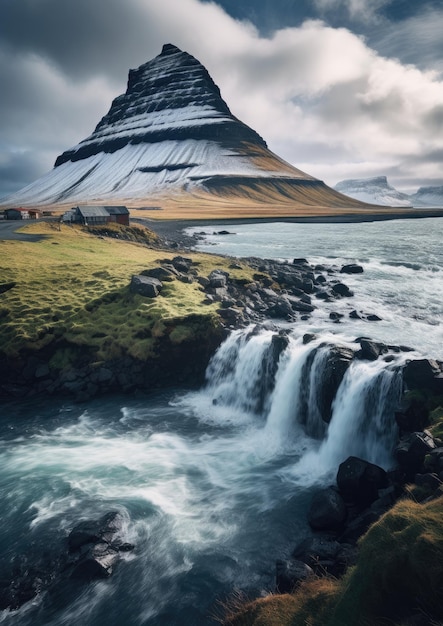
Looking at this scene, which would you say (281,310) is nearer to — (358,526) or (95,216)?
(358,526)

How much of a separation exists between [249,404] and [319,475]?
7632mm

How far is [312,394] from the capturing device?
74.6 feet

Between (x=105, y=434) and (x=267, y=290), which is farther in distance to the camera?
(x=267, y=290)

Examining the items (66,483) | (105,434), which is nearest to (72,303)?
(105,434)

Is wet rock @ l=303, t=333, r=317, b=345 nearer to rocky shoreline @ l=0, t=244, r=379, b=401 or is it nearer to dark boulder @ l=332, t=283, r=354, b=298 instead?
rocky shoreline @ l=0, t=244, r=379, b=401

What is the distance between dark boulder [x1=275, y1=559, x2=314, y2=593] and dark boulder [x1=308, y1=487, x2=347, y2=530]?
2957 millimetres

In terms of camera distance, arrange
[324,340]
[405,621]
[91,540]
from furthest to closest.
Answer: [324,340]
[91,540]
[405,621]

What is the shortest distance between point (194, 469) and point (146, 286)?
1740 centimetres

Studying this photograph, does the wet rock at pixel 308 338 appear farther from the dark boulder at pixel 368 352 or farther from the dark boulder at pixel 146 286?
the dark boulder at pixel 146 286

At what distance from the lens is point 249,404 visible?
25938mm

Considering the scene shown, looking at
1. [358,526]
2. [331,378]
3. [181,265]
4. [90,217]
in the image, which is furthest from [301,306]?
[90,217]

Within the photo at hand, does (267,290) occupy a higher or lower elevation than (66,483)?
higher

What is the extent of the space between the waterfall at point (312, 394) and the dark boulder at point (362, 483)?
108 inches

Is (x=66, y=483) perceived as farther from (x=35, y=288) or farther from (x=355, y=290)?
(x=355, y=290)
